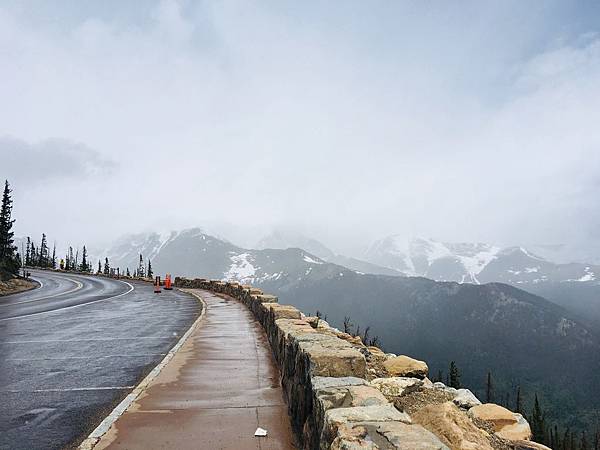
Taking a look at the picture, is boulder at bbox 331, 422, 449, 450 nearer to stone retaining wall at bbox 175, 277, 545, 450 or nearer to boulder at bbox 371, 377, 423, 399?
stone retaining wall at bbox 175, 277, 545, 450

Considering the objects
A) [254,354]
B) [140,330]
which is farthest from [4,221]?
[254,354]

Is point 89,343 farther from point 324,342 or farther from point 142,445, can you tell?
point 324,342

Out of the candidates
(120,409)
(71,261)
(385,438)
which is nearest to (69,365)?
(120,409)

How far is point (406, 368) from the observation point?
788 centimetres

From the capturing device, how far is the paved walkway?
5.43 m

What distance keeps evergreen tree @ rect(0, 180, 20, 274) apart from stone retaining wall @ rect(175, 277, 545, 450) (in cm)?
4391

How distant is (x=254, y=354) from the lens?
33.7 ft

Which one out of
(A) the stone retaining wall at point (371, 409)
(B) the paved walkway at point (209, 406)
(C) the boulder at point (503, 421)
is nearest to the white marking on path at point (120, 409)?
(B) the paved walkway at point (209, 406)

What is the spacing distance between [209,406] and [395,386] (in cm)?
274

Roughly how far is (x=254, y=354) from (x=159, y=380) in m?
2.73

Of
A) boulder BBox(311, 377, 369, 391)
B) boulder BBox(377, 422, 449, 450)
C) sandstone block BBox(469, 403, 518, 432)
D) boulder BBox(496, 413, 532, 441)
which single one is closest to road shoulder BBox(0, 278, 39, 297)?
boulder BBox(311, 377, 369, 391)

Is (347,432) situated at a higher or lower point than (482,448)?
higher

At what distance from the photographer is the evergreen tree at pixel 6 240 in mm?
44541

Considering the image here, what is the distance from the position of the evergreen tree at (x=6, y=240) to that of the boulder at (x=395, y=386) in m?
44.5
